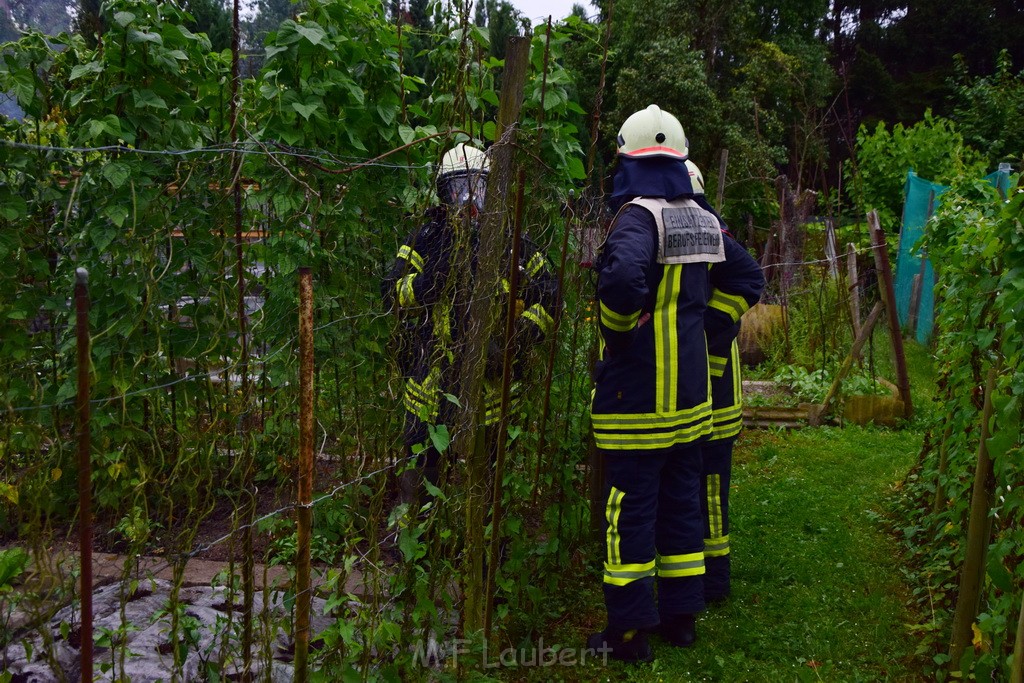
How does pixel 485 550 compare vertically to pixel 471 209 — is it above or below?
below

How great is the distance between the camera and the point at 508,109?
310 cm

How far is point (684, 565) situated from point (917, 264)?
8.96 m

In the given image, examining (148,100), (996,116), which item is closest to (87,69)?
(148,100)

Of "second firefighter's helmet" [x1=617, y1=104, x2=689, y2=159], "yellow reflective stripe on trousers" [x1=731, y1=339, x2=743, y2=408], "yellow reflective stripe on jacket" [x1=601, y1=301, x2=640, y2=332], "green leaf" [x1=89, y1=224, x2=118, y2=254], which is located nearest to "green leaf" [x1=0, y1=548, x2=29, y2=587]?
"green leaf" [x1=89, y1=224, x2=118, y2=254]

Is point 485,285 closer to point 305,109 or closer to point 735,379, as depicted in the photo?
point 305,109

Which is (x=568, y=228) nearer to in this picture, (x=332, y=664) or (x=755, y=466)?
(x=332, y=664)

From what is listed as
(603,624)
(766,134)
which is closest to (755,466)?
(603,624)

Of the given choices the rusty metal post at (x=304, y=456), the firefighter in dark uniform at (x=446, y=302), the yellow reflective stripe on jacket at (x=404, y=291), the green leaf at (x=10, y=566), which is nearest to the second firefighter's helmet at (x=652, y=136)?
the firefighter in dark uniform at (x=446, y=302)

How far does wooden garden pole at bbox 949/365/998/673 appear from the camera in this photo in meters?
3.11

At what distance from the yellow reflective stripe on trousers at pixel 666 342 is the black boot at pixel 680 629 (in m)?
0.93

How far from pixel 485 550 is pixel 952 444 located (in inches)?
91.9

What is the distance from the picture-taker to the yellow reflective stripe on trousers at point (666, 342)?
3.68 m

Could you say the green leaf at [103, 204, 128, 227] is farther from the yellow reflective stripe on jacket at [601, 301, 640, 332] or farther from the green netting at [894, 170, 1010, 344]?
the green netting at [894, 170, 1010, 344]

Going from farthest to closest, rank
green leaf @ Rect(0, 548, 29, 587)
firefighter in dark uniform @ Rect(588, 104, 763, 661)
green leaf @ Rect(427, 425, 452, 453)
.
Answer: firefighter in dark uniform @ Rect(588, 104, 763, 661), green leaf @ Rect(0, 548, 29, 587), green leaf @ Rect(427, 425, 452, 453)
